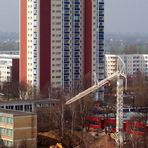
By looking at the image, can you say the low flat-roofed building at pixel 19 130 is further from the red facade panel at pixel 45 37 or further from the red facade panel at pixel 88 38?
the red facade panel at pixel 88 38

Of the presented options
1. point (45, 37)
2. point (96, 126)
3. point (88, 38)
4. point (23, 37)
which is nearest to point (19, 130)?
point (96, 126)

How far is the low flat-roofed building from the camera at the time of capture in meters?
12.3

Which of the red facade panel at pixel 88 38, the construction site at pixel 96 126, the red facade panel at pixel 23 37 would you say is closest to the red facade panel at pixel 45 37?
the red facade panel at pixel 23 37

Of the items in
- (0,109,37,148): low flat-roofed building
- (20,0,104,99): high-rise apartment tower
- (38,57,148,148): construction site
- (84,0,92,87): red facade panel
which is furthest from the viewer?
(84,0,92,87): red facade panel

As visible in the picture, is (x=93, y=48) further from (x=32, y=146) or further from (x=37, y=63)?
(x=32, y=146)

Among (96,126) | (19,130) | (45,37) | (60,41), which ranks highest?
(45,37)

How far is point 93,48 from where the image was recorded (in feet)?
68.6

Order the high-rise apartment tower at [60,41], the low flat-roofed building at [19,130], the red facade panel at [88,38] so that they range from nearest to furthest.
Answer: the low flat-roofed building at [19,130] < the high-rise apartment tower at [60,41] < the red facade panel at [88,38]

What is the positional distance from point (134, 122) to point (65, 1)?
803 cm

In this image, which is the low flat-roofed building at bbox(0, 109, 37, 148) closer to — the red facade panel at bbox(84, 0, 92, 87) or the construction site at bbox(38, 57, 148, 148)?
the construction site at bbox(38, 57, 148, 148)

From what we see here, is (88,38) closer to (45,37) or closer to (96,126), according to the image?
(45,37)

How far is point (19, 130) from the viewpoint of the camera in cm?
1236

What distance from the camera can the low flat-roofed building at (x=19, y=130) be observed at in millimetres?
12289

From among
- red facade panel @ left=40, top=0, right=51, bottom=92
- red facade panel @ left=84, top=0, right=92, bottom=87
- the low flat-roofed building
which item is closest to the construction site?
the low flat-roofed building
